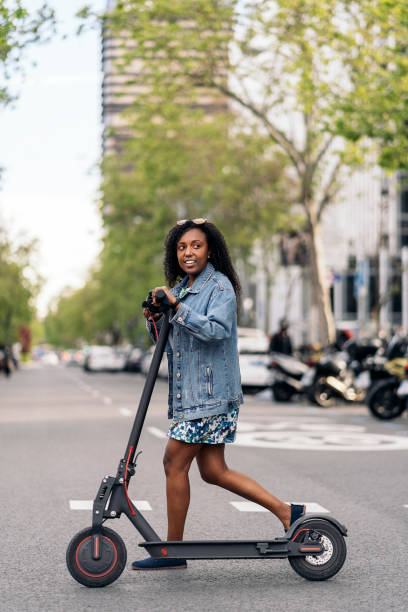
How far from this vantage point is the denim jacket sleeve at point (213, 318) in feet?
16.9

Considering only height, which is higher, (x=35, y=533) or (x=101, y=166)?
(x=101, y=166)

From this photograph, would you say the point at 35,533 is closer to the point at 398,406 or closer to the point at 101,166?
the point at 398,406

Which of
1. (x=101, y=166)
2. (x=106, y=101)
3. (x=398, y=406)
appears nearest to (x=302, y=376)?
(x=398, y=406)

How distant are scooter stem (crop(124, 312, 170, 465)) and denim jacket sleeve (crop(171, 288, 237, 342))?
0.11 m

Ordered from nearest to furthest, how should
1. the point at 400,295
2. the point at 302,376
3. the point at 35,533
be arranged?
the point at 35,533 < the point at 302,376 < the point at 400,295

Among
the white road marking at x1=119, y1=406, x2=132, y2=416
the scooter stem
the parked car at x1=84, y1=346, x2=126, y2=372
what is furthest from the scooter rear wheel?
the parked car at x1=84, y1=346, x2=126, y2=372

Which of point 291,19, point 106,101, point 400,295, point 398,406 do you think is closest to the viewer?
point 398,406

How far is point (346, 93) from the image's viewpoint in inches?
963

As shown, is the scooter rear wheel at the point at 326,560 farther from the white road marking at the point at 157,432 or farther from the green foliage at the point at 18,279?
the green foliage at the point at 18,279

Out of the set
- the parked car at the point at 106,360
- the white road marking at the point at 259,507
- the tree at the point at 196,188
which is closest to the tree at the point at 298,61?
the tree at the point at 196,188

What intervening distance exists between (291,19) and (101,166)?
20.2m

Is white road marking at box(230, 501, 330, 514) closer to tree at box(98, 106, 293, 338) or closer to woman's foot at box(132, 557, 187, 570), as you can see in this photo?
woman's foot at box(132, 557, 187, 570)

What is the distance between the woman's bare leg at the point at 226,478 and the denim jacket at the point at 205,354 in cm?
25

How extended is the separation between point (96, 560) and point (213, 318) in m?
1.25
